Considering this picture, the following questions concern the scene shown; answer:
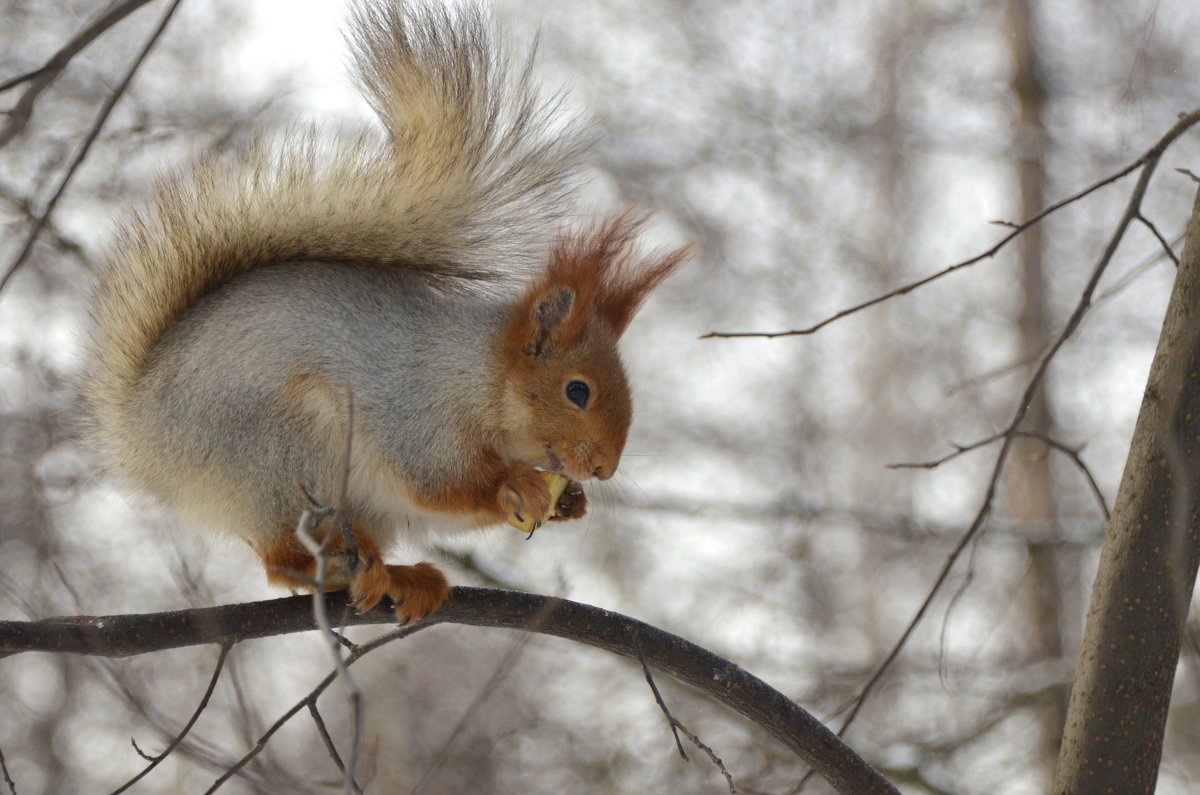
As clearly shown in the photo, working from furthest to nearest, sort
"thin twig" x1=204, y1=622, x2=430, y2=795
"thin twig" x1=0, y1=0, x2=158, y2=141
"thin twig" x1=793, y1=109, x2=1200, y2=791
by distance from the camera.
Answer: "thin twig" x1=793, y1=109, x2=1200, y2=791
"thin twig" x1=204, y1=622, x2=430, y2=795
"thin twig" x1=0, y1=0, x2=158, y2=141

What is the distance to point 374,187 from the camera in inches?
75.9

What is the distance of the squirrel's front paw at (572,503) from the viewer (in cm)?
189

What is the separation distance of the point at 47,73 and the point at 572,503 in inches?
38.7

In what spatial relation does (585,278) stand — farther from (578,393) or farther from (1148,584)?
(1148,584)

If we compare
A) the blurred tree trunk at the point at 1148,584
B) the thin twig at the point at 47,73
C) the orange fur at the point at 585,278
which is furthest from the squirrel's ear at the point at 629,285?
the thin twig at the point at 47,73

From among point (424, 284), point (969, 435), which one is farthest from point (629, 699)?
point (424, 284)

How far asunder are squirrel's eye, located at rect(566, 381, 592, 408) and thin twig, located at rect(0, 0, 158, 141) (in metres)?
0.84

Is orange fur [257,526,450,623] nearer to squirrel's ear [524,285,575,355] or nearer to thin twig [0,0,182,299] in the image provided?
squirrel's ear [524,285,575,355]

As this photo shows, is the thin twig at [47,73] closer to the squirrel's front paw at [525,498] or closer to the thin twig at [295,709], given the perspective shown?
the thin twig at [295,709]

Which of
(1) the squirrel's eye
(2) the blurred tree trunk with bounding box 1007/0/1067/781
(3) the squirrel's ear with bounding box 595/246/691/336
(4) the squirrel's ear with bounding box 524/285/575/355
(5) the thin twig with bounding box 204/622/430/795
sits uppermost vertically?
(2) the blurred tree trunk with bounding box 1007/0/1067/781

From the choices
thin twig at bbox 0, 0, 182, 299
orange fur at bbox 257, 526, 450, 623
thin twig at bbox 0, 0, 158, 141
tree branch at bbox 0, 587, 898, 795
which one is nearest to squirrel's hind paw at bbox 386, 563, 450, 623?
orange fur at bbox 257, 526, 450, 623

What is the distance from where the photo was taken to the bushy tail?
1.89 metres

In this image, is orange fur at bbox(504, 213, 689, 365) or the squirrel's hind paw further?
orange fur at bbox(504, 213, 689, 365)

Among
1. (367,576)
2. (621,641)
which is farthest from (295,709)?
(621,641)
